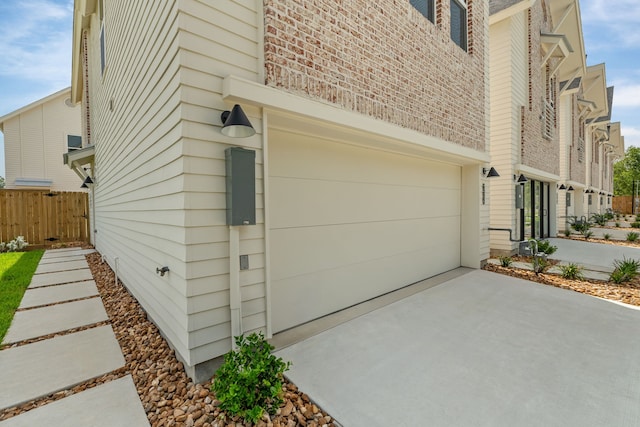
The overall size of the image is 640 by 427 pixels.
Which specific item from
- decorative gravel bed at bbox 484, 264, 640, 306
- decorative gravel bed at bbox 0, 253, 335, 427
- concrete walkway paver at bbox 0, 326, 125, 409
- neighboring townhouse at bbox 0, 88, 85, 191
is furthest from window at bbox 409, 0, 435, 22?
neighboring townhouse at bbox 0, 88, 85, 191

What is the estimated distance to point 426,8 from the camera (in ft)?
18.2

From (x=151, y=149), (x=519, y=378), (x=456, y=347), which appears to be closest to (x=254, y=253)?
(x=151, y=149)

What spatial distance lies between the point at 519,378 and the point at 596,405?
1.65 ft

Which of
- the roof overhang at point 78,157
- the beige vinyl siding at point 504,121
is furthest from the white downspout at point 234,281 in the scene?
the beige vinyl siding at point 504,121

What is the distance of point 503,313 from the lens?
162 inches

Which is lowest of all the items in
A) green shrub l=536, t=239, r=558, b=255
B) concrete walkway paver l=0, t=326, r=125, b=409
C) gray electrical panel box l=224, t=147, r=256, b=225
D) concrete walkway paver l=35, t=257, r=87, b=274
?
concrete walkway paver l=0, t=326, r=125, b=409

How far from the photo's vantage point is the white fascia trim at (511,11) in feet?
25.2

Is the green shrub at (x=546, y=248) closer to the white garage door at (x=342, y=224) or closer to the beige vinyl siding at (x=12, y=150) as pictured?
the white garage door at (x=342, y=224)

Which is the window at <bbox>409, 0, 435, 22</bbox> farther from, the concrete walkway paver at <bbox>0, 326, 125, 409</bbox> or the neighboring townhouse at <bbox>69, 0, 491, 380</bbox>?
the concrete walkway paver at <bbox>0, 326, 125, 409</bbox>

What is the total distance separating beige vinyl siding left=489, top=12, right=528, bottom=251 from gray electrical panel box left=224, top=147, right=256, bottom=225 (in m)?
8.27

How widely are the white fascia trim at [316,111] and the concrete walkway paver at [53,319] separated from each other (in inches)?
147

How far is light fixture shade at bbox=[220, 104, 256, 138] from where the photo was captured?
236 cm

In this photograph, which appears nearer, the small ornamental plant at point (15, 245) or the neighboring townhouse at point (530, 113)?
the neighboring townhouse at point (530, 113)

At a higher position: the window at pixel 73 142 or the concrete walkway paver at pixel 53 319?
the window at pixel 73 142
